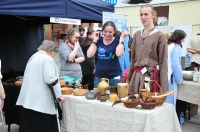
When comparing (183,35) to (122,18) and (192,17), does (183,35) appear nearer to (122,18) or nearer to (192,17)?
(122,18)

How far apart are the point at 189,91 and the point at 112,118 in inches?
70.4

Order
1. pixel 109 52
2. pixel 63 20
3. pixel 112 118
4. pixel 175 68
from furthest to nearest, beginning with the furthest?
pixel 63 20 < pixel 175 68 < pixel 109 52 < pixel 112 118

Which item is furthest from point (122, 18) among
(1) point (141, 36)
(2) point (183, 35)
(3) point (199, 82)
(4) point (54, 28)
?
A: (4) point (54, 28)

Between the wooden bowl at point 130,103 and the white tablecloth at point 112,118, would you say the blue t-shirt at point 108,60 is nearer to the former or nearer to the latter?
the white tablecloth at point 112,118

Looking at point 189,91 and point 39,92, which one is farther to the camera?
point 189,91

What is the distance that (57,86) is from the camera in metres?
2.83

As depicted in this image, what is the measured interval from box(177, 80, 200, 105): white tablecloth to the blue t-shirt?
124cm

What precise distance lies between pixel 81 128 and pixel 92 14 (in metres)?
2.36

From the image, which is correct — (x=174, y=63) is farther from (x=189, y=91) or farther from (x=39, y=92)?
(x=39, y=92)

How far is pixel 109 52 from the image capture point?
3078 millimetres

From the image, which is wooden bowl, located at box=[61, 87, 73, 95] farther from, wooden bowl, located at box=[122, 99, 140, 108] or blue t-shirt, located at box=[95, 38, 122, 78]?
wooden bowl, located at box=[122, 99, 140, 108]

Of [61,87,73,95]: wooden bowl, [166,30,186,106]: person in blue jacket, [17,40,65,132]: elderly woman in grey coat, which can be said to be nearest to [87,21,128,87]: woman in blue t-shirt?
[61,87,73,95]: wooden bowl

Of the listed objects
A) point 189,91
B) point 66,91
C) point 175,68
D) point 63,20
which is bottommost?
point 189,91

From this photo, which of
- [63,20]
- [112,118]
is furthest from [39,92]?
[63,20]
